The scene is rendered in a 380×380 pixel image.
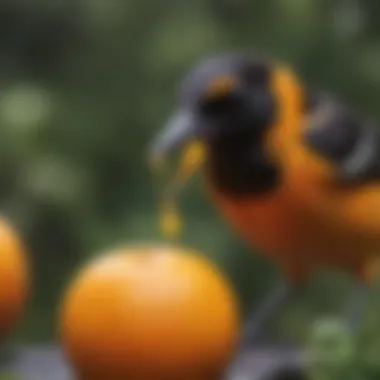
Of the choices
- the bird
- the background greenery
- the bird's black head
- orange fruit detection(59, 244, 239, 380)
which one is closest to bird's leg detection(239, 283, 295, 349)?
the bird

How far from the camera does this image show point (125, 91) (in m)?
2.65

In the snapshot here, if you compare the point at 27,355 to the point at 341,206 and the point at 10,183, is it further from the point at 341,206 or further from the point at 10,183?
the point at 10,183

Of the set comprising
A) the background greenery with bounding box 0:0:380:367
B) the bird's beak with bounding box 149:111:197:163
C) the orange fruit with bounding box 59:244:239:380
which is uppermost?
the background greenery with bounding box 0:0:380:367

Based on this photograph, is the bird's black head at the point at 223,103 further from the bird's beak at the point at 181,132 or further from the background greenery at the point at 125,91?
the background greenery at the point at 125,91

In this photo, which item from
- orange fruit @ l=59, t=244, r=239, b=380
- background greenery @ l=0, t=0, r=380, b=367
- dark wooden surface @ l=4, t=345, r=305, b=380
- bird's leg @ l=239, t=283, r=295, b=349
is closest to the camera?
orange fruit @ l=59, t=244, r=239, b=380

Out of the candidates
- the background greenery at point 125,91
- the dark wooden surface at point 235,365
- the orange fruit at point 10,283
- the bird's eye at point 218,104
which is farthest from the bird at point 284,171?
the background greenery at point 125,91

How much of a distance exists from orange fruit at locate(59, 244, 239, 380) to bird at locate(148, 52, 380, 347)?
0.42 meters

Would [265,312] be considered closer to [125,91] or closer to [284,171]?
[284,171]

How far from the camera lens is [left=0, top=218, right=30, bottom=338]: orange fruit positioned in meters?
1.21

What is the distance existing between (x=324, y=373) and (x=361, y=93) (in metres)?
1.72

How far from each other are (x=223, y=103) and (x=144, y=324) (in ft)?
1.75

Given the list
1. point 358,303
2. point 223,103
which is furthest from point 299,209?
point 358,303

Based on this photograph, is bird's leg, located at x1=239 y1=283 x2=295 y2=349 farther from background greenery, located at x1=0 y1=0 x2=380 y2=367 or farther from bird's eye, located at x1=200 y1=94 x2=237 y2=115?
background greenery, located at x1=0 y1=0 x2=380 y2=367

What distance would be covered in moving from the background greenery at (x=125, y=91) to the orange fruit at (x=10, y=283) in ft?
3.71
